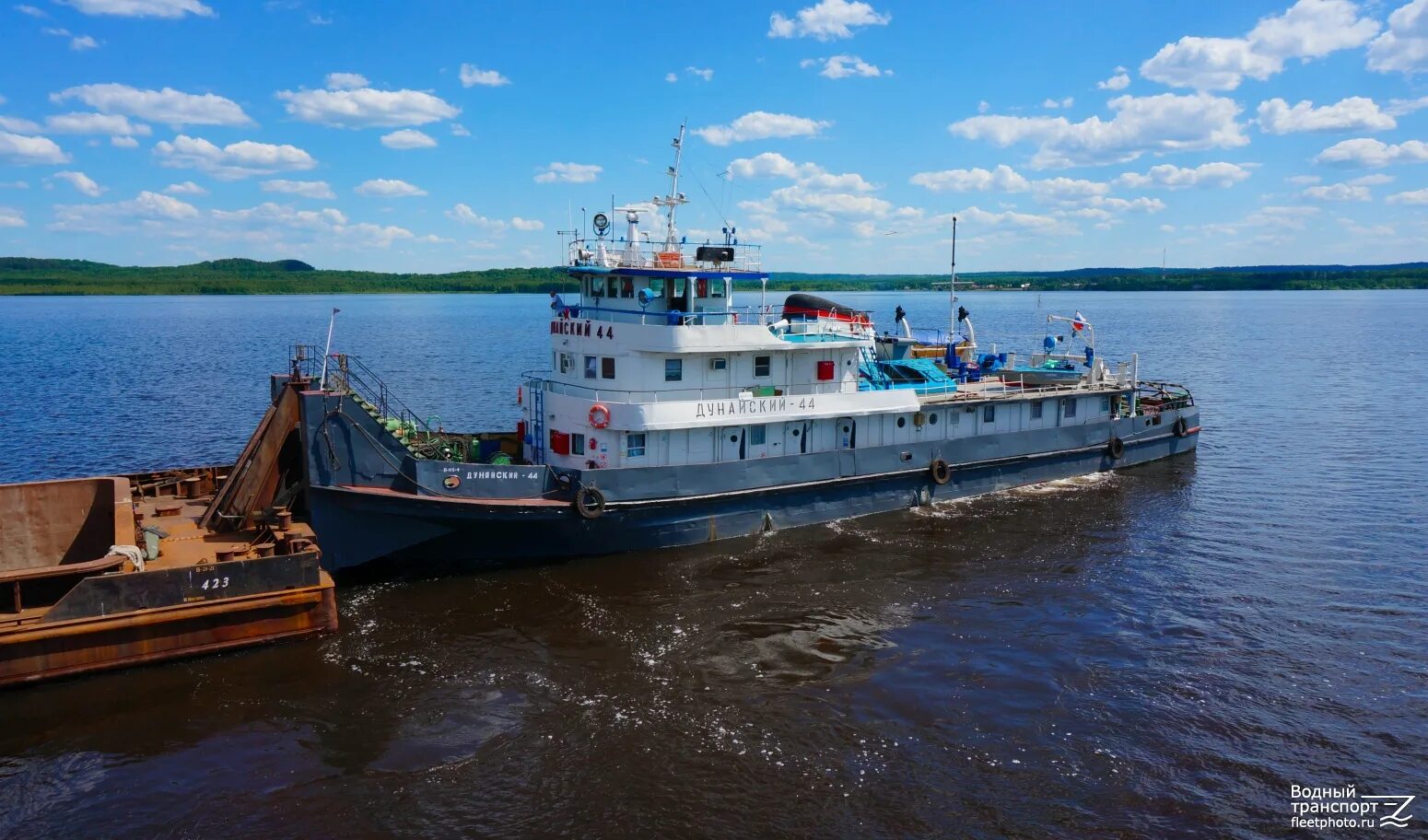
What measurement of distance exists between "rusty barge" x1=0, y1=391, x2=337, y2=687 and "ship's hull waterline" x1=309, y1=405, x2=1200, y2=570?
1.24 m

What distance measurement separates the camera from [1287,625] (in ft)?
55.0

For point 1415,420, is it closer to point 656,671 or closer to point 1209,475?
point 1209,475

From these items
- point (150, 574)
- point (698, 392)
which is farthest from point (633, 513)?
point (150, 574)

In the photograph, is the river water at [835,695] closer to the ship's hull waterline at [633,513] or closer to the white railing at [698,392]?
the ship's hull waterline at [633,513]

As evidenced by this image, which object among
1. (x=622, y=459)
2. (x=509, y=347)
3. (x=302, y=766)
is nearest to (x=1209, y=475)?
(x=622, y=459)

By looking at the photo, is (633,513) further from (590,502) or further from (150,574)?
(150,574)

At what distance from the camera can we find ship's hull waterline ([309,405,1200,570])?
57.6ft

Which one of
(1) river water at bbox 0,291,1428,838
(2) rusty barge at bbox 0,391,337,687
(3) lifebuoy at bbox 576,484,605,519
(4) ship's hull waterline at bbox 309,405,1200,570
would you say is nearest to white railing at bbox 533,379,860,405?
(4) ship's hull waterline at bbox 309,405,1200,570

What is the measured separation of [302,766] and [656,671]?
5.47 m

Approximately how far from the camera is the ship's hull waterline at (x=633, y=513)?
17.5m

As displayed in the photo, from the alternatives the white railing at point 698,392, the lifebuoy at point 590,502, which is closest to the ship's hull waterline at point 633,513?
the lifebuoy at point 590,502

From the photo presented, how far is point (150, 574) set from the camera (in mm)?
14109

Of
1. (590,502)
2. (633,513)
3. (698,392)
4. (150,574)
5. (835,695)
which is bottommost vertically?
(835,695)

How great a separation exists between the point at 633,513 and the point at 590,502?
45.2 inches
